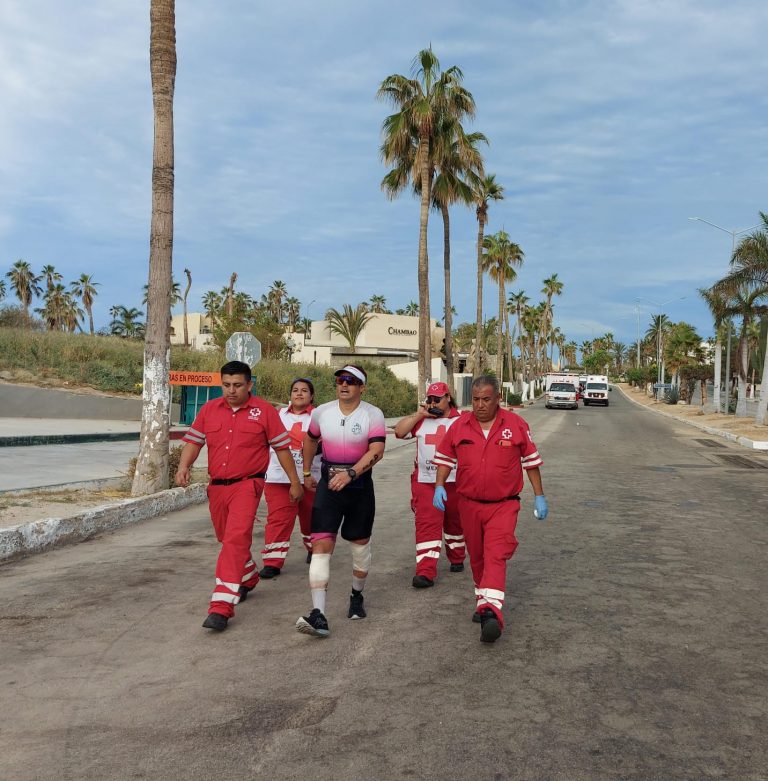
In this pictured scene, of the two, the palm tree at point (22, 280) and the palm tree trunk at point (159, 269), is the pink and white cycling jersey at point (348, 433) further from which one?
the palm tree at point (22, 280)

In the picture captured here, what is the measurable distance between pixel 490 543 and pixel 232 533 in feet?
5.75

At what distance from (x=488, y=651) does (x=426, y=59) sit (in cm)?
2708

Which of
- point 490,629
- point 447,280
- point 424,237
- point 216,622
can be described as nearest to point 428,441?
point 490,629

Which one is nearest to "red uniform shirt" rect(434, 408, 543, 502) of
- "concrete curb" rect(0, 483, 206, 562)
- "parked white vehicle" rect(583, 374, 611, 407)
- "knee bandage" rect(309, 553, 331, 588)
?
"knee bandage" rect(309, 553, 331, 588)

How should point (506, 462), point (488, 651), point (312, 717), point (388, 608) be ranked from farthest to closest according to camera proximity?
point (388, 608) < point (506, 462) < point (488, 651) < point (312, 717)

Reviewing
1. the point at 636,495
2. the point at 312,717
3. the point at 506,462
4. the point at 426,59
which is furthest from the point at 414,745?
the point at 426,59

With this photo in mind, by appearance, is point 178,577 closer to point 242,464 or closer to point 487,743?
point 242,464

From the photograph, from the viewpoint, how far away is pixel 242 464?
5.59 meters

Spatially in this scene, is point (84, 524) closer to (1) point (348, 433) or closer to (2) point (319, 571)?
(2) point (319, 571)

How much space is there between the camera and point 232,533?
546cm

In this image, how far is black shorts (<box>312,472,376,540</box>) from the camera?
5.36 m

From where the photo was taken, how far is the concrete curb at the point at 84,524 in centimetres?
764

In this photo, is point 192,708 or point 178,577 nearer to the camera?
point 192,708

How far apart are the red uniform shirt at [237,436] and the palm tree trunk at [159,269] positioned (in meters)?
5.30
